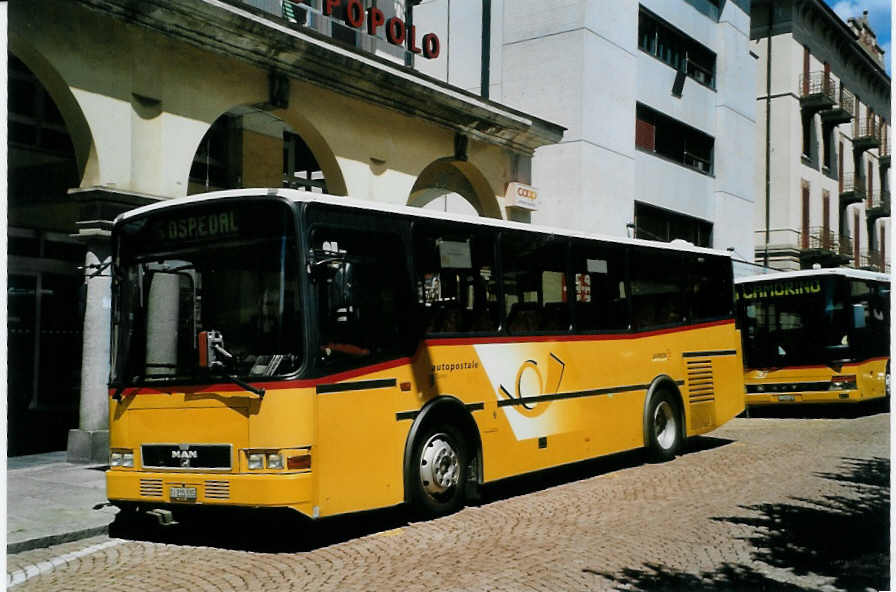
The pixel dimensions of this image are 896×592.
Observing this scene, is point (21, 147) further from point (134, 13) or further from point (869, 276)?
point (869, 276)

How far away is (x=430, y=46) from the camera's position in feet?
60.1

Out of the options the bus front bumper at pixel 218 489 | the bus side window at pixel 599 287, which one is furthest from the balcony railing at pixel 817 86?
the bus front bumper at pixel 218 489

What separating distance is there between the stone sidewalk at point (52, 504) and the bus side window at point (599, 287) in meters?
5.66

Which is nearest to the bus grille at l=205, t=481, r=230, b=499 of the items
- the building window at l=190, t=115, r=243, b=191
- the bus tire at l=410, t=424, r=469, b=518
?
the bus tire at l=410, t=424, r=469, b=518

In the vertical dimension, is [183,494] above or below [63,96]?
below

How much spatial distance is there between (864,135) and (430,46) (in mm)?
31632

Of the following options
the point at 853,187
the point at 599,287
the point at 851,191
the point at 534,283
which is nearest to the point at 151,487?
the point at 534,283

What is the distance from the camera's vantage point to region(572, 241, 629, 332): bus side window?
11.6m

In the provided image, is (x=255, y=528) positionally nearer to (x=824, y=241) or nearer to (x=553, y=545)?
(x=553, y=545)

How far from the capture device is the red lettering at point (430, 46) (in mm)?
18219

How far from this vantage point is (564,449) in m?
11.1

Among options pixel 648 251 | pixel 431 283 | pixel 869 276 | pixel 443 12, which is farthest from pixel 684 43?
pixel 431 283

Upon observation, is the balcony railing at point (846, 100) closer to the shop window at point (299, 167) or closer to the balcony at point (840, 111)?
the balcony at point (840, 111)

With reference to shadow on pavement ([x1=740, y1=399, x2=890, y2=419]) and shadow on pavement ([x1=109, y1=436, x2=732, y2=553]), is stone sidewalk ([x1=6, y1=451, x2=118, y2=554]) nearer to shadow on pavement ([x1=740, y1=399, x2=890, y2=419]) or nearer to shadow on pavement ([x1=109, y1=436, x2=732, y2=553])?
shadow on pavement ([x1=109, y1=436, x2=732, y2=553])
